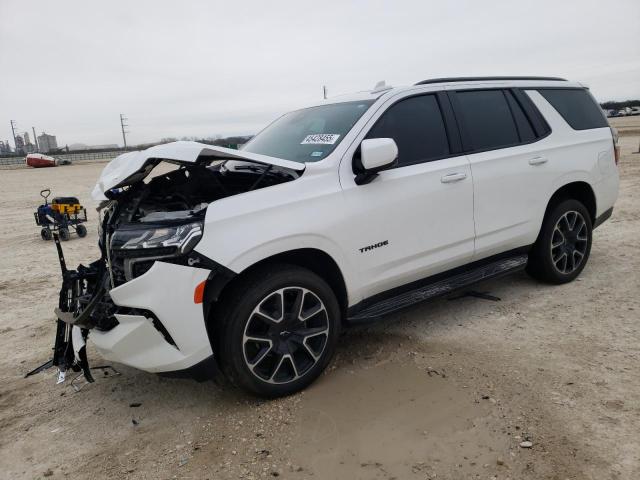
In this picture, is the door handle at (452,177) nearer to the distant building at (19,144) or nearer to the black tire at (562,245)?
the black tire at (562,245)

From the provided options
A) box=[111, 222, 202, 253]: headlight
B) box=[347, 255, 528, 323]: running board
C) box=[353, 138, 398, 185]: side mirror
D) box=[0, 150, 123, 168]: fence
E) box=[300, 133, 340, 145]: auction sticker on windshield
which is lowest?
box=[347, 255, 528, 323]: running board

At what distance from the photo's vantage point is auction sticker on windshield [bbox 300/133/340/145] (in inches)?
137

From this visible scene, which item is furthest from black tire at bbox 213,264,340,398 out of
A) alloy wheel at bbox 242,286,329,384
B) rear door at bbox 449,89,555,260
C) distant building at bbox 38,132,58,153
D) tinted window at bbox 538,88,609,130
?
distant building at bbox 38,132,58,153

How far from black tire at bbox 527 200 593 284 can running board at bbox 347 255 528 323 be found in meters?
0.30

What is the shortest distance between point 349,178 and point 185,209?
3.52 ft

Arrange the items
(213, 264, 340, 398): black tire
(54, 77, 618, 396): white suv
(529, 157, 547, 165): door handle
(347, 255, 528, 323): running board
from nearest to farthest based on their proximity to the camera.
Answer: (54, 77, 618, 396): white suv → (213, 264, 340, 398): black tire → (347, 255, 528, 323): running board → (529, 157, 547, 165): door handle

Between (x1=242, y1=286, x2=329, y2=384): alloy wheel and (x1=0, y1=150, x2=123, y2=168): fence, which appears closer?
(x1=242, y1=286, x2=329, y2=384): alloy wheel

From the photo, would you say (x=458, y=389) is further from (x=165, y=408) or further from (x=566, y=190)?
(x=566, y=190)

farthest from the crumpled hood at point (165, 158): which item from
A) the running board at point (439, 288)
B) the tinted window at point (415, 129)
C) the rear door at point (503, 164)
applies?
the rear door at point (503, 164)

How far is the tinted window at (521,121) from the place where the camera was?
4.35 m

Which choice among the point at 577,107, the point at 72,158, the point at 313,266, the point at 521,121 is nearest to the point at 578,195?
the point at 577,107

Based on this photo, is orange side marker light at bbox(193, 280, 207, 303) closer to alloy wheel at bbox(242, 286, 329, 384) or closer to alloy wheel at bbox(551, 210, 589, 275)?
alloy wheel at bbox(242, 286, 329, 384)

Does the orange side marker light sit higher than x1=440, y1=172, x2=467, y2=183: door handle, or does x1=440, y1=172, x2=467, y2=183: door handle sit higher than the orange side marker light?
x1=440, y1=172, x2=467, y2=183: door handle

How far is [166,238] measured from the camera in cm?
271
